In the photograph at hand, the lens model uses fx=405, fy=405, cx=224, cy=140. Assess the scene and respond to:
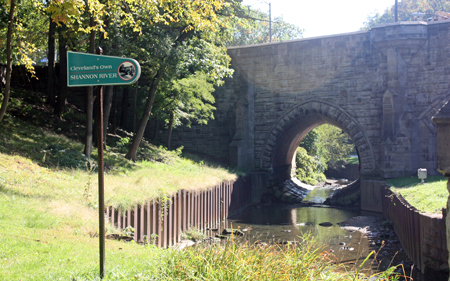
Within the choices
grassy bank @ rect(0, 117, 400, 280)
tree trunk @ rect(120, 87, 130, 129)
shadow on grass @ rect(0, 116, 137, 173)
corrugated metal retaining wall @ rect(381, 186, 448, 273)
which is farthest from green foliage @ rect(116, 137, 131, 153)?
corrugated metal retaining wall @ rect(381, 186, 448, 273)

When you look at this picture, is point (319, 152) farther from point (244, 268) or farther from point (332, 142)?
point (244, 268)

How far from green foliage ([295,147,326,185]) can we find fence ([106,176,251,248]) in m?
13.6

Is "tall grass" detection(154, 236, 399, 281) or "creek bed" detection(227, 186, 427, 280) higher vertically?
"tall grass" detection(154, 236, 399, 281)

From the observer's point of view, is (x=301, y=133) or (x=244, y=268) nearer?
(x=244, y=268)

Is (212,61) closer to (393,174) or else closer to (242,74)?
(242,74)

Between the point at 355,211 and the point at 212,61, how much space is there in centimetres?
976

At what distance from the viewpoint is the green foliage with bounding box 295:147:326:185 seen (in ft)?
102

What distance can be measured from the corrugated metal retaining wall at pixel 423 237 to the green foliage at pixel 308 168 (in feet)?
62.9

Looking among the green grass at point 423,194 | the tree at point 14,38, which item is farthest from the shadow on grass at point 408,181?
the tree at point 14,38

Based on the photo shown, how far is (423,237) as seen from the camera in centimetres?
873

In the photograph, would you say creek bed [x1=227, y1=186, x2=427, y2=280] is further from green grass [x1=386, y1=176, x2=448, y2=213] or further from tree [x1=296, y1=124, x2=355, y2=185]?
tree [x1=296, y1=124, x2=355, y2=185]

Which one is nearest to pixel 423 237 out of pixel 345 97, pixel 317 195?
pixel 345 97

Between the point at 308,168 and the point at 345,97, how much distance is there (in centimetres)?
1414

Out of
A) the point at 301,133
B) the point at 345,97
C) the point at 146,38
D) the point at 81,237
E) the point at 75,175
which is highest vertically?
the point at 146,38
